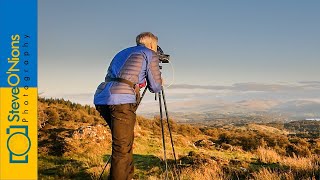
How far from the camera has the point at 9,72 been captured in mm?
6992

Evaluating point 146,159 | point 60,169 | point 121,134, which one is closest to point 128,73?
point 121,134

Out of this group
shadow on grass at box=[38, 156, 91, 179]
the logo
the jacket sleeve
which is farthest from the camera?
shadow on grass at box=[38, 156, 91, 179]

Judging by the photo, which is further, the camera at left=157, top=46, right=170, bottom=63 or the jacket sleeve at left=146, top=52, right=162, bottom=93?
the camera at left=157, top=46, right=170, bottom=63

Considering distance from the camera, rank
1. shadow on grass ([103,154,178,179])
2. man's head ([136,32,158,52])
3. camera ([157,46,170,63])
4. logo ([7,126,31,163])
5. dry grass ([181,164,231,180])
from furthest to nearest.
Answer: shadow on grass ([103,154,178,179]) → dry grass ([181,164,231,180]) → camera ([157,46,170,63]) → man's head ([136,32,158,52]) → logo ([7,126,31,163])

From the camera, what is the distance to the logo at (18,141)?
7059 mm

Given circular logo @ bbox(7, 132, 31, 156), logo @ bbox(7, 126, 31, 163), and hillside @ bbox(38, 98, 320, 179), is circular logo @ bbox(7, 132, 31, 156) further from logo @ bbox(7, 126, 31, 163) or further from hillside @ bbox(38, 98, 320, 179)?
hillside @ bbox(38, 98, 320, 179)

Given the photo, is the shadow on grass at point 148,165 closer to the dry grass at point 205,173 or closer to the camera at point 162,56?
the dry grass at point 205,173

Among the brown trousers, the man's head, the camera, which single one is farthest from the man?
the camera

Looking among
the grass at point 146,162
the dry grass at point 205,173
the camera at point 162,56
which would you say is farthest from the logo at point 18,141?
the dry grass at point 205,173

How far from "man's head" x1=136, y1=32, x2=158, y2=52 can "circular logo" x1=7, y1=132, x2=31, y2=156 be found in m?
2.50

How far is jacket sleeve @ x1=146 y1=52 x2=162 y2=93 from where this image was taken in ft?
22.8

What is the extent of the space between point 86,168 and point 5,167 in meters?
3.04

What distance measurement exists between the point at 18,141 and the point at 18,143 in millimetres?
37

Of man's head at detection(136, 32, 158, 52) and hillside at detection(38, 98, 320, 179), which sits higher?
man's head at detection(136, 32, 158, 52)
